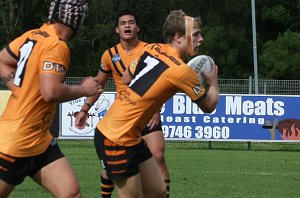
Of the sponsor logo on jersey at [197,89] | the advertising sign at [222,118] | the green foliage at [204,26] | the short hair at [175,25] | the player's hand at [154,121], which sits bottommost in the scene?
the advertising sign at [222,118]

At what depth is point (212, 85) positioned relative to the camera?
7.38 metres

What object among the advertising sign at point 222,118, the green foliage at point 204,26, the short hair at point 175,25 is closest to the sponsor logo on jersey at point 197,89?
the short hair at point 175,25

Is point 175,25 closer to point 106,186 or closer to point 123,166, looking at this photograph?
point 123,166

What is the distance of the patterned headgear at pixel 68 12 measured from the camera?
22.4 ft

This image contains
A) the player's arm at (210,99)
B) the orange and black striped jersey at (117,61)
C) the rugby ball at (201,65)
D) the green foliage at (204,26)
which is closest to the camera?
the player's arm at (210,99)

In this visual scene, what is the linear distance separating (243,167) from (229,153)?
4.61 metres

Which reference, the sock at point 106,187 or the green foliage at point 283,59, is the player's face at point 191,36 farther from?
the green foliage at point 283,59

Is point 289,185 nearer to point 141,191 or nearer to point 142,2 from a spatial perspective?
point 141,191

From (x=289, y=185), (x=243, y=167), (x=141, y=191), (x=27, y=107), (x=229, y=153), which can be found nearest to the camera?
(x=27, y=107)

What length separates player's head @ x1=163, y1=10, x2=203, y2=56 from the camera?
7359 millimetres

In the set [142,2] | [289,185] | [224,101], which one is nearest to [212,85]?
[289,185]

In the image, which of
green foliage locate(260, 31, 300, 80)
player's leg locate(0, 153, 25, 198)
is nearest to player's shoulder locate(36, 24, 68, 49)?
player's leg locate(0, 153, 25, 198)

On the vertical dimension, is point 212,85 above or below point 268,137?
above

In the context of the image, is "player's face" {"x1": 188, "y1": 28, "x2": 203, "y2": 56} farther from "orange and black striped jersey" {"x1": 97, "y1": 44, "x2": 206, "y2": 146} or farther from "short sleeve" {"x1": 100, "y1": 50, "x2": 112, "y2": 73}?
"short sleeve" {"x1": 100, "y1": 50, "x2": 112, "y2": 73}
